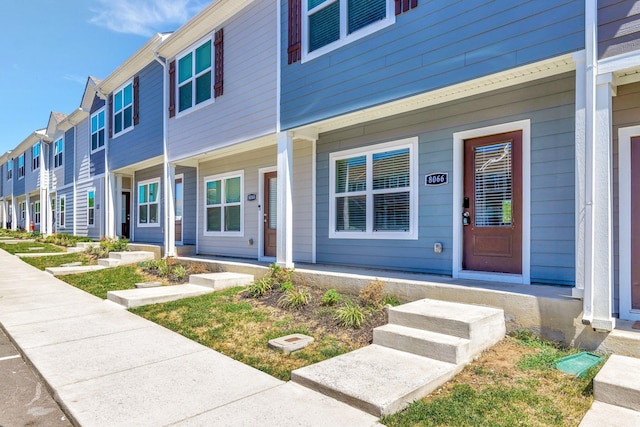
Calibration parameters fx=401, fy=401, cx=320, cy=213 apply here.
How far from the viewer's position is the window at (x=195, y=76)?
945 centimetres

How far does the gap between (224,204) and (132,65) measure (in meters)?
5.83

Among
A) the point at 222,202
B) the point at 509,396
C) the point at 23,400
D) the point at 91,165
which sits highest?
the point at 91,165

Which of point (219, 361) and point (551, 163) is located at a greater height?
point (551, 163)

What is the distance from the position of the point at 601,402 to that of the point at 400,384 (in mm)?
1418

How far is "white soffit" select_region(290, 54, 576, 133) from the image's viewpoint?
4445 mm

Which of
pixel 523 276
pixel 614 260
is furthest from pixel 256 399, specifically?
pixel 614 260

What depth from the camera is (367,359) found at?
3723 mm

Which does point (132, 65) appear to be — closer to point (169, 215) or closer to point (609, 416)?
point (169, 215)

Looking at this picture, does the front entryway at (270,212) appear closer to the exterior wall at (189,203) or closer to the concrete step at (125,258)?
the exterior wall at (189,203)

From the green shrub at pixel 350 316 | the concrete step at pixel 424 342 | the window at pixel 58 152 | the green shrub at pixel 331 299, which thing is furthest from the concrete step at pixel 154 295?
the window at pixel 58 152

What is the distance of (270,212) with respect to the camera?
9070 millimetres

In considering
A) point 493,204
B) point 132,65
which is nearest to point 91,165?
point 132,65

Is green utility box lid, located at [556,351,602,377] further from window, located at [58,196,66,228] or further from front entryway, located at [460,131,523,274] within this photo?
window, located at [58,196,66,228]

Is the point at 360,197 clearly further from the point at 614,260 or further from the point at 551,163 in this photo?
the point at 614,260
